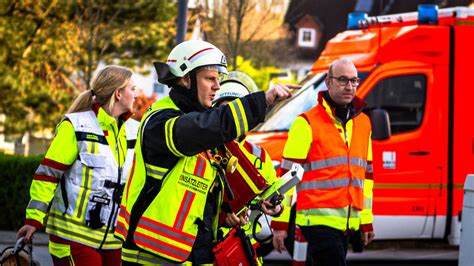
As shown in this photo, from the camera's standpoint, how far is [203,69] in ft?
14.6

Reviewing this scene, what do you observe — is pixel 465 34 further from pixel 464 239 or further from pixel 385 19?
pixel 464 239

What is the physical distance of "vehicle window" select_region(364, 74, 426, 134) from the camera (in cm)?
1116

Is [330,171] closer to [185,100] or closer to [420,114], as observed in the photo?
[185,100]

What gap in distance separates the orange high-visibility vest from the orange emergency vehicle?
12.8 ft

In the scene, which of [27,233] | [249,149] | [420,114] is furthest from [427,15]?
[27,233]

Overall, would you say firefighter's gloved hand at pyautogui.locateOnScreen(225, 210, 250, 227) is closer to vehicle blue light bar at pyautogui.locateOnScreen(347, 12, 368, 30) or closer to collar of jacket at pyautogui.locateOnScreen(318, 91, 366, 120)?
collar of jacket at pyautogui.locateOnScreen(318, 91, 366, 120)

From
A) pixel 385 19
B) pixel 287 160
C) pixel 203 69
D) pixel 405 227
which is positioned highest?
pixel 385 19

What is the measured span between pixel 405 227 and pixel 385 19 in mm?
2399

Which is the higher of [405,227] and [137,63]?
[137,63]

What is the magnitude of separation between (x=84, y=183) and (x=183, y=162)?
167 cm

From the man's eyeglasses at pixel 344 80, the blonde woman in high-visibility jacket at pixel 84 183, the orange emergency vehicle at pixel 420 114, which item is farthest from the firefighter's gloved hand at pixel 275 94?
the orange emergency vehicle at pixel 420 114

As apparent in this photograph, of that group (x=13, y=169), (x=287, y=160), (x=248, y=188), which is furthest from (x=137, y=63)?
(x=248, y=188)

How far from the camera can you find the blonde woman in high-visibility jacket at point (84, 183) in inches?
227

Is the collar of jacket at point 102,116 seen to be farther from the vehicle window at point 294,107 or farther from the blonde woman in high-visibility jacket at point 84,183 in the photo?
the vehicle window at point 294,107
